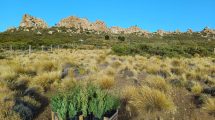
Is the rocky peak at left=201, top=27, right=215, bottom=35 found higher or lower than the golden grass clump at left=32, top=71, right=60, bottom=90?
higher

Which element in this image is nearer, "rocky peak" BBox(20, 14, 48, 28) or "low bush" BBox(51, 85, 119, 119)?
"low bush" BBox(51, 85, 119, 119)

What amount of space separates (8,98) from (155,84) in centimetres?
458

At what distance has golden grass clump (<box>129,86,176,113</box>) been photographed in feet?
24.4

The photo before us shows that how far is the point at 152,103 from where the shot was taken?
7535 mm

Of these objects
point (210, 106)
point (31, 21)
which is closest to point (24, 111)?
point (210, 106)

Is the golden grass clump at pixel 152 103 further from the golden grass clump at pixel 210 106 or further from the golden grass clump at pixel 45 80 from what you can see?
the golden grass clump at pixel 45 80

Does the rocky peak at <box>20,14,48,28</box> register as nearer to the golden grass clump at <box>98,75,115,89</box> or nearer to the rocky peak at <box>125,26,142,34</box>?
the rocky peak at <box>125,26,142,34</box>

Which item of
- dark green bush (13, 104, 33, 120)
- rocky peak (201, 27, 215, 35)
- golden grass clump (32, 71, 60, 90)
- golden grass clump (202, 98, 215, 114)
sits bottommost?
dark green bush (13, 104, 33, 120)

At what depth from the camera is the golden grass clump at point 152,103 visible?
745 centimetres

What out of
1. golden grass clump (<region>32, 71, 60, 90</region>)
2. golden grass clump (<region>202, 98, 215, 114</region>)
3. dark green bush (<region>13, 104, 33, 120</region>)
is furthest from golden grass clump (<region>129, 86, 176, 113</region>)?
golden grass clump (<region>32, 71, 60, 90</region>)

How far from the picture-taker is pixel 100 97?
265 inches

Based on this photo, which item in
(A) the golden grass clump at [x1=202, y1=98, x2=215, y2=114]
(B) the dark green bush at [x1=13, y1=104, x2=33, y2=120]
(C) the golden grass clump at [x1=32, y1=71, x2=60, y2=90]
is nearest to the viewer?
(B) the dark green bush at [x1=13, y1=104, x2=33, y2=120]

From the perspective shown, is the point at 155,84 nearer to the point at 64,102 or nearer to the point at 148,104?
the point at 148,104

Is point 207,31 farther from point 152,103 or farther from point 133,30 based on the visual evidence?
point 152,103
